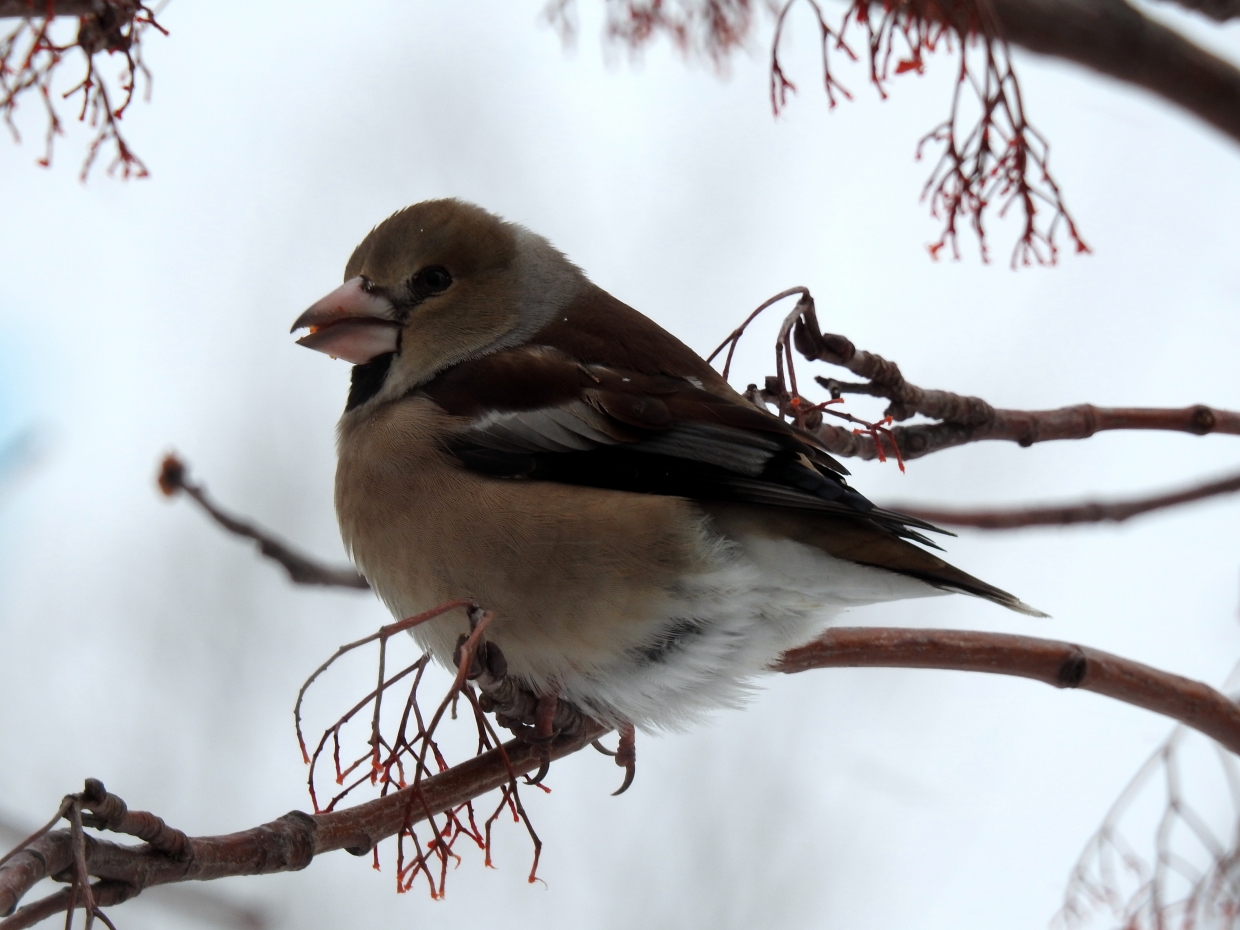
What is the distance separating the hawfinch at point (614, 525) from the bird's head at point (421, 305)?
6 centimetres

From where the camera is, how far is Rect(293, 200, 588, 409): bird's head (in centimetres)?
311

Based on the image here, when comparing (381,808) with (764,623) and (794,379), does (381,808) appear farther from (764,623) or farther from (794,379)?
(794,379)

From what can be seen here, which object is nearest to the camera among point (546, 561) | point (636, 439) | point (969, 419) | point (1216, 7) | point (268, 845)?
point (268, 845)

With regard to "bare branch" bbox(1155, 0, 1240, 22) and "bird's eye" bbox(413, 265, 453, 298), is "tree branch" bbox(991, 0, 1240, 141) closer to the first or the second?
"bare branch" bbox(1155, 0, 1240, 22)

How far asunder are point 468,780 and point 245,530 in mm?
893

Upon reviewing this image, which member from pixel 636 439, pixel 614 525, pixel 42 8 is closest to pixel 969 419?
pixel 636 439

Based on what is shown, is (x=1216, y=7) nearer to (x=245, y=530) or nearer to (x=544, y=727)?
(x=544, y=727)

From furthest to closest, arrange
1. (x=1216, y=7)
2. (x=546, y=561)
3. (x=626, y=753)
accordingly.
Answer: (x=626, y=753)
(x=1216, y=7)
(x=546, y=561)

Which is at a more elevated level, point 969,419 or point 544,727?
point 969,419

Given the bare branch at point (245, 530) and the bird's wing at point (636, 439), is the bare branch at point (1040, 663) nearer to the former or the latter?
the bird's wing at point (636, 439)

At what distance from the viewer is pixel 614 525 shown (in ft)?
8.20

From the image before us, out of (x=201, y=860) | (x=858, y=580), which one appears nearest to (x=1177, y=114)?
(x=858, y=580)

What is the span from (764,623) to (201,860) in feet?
4.17

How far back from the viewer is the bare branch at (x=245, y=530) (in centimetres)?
281
